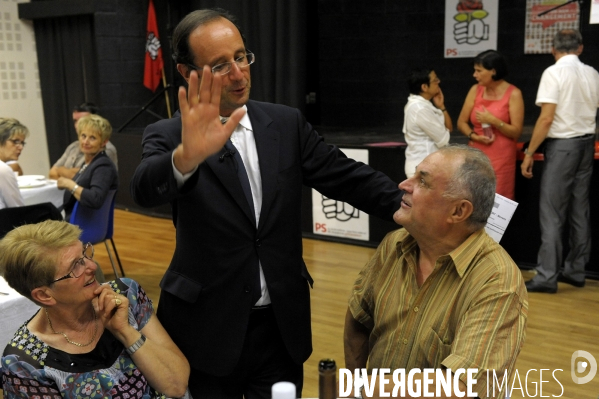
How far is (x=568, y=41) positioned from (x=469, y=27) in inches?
178

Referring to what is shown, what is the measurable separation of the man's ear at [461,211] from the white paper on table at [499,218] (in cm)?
16

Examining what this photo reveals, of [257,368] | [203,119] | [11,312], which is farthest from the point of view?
[11,312]

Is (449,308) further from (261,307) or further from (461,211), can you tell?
(261,307)

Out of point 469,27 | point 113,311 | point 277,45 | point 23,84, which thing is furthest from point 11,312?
point 469,27

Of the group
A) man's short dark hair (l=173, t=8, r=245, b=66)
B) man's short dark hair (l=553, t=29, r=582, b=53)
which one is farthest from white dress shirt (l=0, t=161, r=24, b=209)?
man's short dark hair (l=553, t=29, r=582, b=53)

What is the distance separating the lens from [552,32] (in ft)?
27.5

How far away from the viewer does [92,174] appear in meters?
4.73

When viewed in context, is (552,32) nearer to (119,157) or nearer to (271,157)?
(119,157)

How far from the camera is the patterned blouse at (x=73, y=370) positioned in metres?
1.77

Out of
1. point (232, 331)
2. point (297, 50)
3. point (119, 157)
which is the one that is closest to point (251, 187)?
point (232, 331)

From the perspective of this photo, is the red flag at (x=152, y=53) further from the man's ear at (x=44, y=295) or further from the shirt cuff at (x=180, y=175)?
the shirt cuff at (x=180, y=175)

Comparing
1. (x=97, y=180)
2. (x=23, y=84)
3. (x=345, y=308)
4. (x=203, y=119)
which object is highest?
(x=203, y=119)

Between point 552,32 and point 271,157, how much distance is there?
761 cm

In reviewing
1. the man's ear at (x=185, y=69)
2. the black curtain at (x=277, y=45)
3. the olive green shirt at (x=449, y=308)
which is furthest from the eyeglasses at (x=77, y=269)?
the black curtain at (x=277, y=45)
